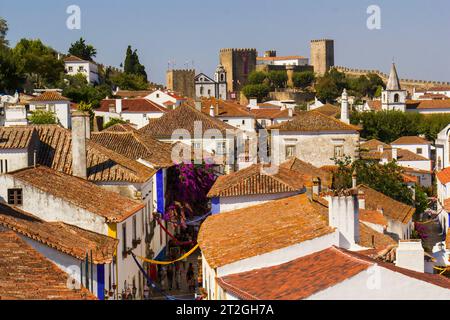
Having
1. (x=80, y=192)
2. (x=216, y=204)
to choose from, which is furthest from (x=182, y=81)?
(x=80, y=192)

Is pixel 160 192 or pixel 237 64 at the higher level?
pixel 237 64

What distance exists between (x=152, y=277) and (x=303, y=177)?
562 centimetres

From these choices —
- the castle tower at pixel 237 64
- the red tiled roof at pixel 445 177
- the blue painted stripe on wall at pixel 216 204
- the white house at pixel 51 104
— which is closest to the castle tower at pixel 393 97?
the castle tower at pixel 237 64

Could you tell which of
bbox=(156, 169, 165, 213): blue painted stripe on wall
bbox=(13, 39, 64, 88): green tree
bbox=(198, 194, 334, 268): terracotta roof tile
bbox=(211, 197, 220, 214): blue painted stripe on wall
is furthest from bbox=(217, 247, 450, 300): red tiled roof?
bbox=(13, 39, 64, 88): green tree

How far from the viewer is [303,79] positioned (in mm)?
182250

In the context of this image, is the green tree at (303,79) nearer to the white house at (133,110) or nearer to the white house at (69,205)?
the white house at (133,110)

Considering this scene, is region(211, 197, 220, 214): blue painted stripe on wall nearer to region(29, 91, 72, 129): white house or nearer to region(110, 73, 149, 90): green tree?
region(29, 91, 72, 129): white house

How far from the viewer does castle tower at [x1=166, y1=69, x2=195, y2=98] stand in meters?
157

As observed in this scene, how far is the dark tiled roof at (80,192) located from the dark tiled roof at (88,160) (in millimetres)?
1385

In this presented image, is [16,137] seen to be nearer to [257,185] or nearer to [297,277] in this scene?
[257,185]

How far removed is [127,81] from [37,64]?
29.7m

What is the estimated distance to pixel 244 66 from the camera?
19412 centimetres

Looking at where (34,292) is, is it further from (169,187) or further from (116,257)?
(169,187)

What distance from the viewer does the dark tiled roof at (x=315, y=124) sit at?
194 feet
